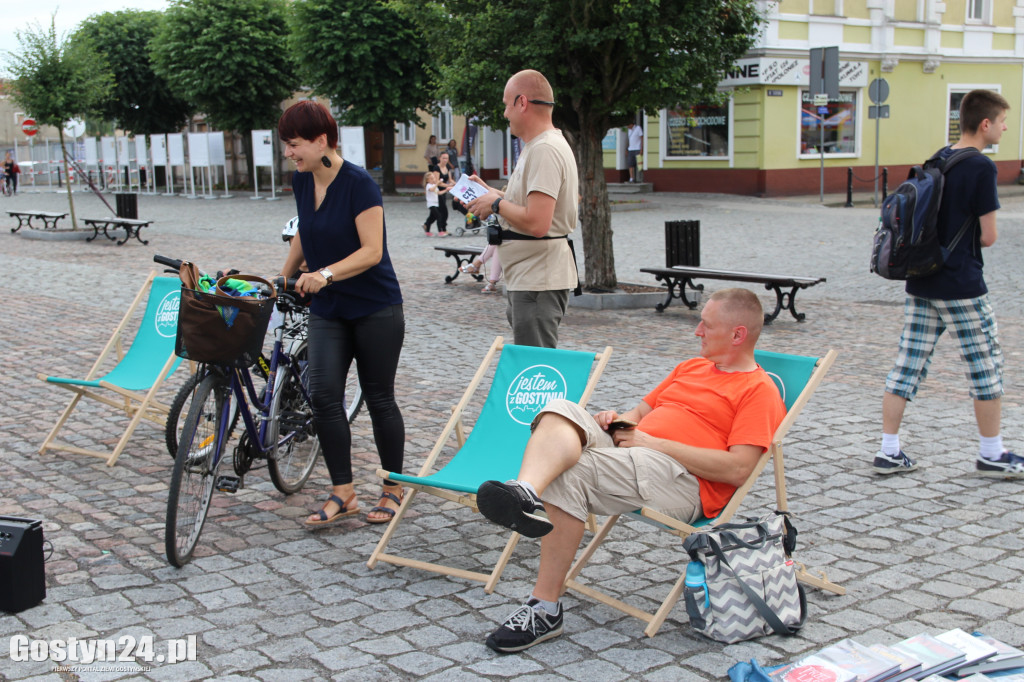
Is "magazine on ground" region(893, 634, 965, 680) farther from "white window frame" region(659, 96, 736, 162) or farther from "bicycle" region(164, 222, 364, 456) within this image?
"white window frame" region(659, 96, 736, 162)

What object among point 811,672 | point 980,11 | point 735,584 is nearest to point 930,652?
point 811,672

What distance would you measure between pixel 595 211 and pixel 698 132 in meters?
18.4

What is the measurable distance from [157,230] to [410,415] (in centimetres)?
1845

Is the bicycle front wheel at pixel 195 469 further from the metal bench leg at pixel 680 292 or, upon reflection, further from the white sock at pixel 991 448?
the metal bench leg at pixel 680 292

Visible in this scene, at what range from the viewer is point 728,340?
13.2ft

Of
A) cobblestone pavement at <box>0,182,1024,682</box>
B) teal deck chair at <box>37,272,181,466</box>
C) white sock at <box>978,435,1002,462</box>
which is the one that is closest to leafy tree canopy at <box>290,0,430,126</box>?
cobblestone pavement at <box>0,182,1024,682</box>

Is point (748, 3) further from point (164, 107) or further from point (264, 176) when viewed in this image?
point (164, 107)

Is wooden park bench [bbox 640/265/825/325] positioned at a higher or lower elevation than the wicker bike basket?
lower

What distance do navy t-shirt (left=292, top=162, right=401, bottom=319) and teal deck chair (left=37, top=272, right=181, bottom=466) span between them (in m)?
1.73

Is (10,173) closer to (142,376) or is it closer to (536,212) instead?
(142,376)

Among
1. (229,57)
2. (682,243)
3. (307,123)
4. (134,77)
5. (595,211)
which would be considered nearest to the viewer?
(307,123)

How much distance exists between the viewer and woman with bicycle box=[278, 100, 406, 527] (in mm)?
4668

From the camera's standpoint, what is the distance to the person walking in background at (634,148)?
30172mm

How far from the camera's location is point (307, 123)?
4633 millimetres
